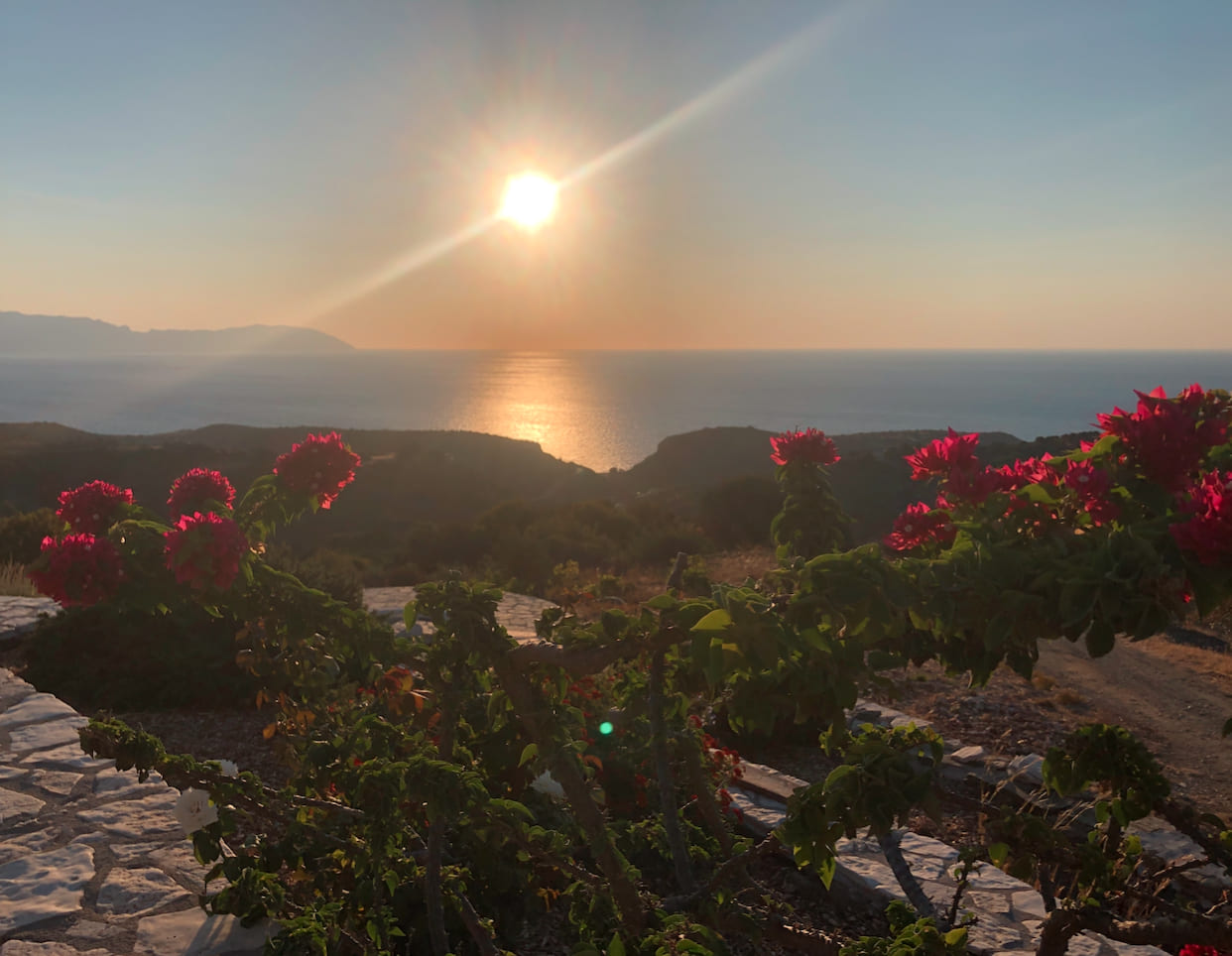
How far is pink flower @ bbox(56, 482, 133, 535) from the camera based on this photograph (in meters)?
2.59

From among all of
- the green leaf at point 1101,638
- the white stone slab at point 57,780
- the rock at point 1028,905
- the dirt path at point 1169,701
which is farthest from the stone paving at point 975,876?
the white stone slab at point 57,780

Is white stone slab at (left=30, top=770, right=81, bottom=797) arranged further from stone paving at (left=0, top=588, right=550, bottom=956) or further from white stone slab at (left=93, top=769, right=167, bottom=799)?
white stone slab at (left=93, top=769, right=167, bottom=799)

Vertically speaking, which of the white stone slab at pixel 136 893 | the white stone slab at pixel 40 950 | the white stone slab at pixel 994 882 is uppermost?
the white stone slab at pixel 40 950

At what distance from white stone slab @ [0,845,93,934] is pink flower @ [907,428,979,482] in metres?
3.58

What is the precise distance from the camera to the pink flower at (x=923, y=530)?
225 cm

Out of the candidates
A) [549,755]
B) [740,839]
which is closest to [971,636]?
[549,755]

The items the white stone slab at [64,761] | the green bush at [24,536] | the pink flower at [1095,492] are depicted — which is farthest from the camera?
the green bush at [24,536]

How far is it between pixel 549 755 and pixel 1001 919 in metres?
2.63

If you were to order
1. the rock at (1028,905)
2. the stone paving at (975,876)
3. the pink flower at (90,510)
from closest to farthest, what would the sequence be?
the pink flower at (90,510)
the stone paving at (975,876)
the rock at (1028,905)

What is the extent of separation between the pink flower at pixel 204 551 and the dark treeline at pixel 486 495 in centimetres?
384

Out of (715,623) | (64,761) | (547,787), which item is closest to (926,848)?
(547,787)

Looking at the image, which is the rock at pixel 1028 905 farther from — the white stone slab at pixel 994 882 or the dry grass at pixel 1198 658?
the dry grass at pixel 1198 658

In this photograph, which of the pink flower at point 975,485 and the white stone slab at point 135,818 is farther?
the white stone slab at point 135,818

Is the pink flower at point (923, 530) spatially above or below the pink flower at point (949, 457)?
below
